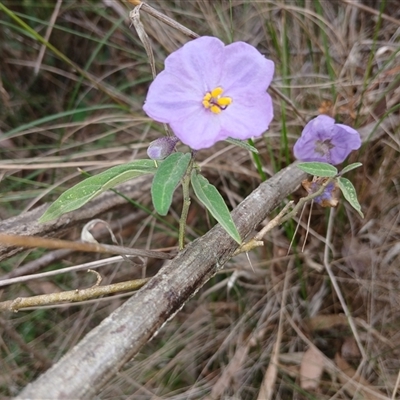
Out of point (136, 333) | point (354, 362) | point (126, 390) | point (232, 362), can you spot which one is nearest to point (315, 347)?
point (354, 362)

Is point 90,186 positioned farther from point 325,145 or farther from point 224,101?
point 325,145

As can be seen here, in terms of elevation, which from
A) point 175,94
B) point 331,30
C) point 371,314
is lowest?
point 371,314

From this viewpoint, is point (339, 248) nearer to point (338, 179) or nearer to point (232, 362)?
point (232, 362)

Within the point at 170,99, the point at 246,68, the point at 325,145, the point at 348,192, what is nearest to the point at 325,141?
the point at 325,145

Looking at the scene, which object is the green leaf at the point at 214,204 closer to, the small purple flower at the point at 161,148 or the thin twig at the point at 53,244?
the small purple flower at the point at 161,148

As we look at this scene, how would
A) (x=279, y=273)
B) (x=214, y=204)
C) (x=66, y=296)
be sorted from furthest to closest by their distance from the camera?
(x=279, y=273) < (x=66, y=296) < (x=214, y=204)

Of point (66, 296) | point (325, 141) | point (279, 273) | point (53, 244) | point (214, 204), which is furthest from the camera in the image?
point (279, 273)

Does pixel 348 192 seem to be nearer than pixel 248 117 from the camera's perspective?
No
